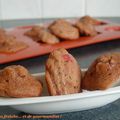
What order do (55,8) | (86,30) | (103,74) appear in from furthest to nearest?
(55,8) < (86,30) < (103,74)

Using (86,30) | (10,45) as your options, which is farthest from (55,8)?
(10,45)

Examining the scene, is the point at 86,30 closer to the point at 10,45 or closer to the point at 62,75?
the point at 10,45

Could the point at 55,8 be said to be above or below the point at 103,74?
below

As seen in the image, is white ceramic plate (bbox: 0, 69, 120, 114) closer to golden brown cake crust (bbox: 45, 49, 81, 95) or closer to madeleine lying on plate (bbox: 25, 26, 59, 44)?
golden brown cake crust (bbox: 45, 49, 81, 95)

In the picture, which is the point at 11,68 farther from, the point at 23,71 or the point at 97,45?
the point at 97,45

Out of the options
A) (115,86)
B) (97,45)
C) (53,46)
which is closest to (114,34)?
(97,45)

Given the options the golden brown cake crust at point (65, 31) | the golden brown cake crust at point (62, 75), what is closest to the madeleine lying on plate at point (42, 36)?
the golden brown cake crust at point (65, 31)

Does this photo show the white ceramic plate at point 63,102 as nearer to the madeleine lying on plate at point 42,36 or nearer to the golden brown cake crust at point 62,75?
the golden brown cake crust at point 62,75
